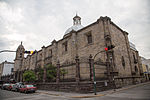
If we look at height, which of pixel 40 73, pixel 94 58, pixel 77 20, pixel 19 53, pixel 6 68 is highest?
pixel 77 20

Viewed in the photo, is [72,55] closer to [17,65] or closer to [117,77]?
[117,77]

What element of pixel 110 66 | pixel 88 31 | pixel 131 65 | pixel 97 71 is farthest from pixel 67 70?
pixel 131 65

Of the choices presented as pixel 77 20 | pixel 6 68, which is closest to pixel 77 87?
pixel 77 20

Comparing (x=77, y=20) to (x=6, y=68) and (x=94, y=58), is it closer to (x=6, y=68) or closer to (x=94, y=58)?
(x=94, y=58)

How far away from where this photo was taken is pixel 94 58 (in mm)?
16109

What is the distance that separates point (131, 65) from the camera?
22656mm

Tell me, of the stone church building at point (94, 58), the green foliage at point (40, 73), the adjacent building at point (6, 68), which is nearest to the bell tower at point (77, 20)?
the stone church building at point (94, 58)

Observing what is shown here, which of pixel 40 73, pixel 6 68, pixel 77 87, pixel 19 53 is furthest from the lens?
pixel 6 68

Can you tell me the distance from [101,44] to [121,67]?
222 inches

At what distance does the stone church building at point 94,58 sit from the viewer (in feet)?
47.3

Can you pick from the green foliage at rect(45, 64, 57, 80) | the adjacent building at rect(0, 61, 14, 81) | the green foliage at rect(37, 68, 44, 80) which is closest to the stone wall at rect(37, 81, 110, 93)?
the green foliage at rect(45, 64, 57, 80)

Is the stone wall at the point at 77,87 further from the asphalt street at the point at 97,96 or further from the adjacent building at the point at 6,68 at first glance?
the adjacent building at the point at 6,68

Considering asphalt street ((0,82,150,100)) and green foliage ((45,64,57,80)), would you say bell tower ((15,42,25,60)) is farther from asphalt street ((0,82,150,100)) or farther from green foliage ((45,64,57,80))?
asphalt street ((0,82,150,100))

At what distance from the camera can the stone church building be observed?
14.4 m
